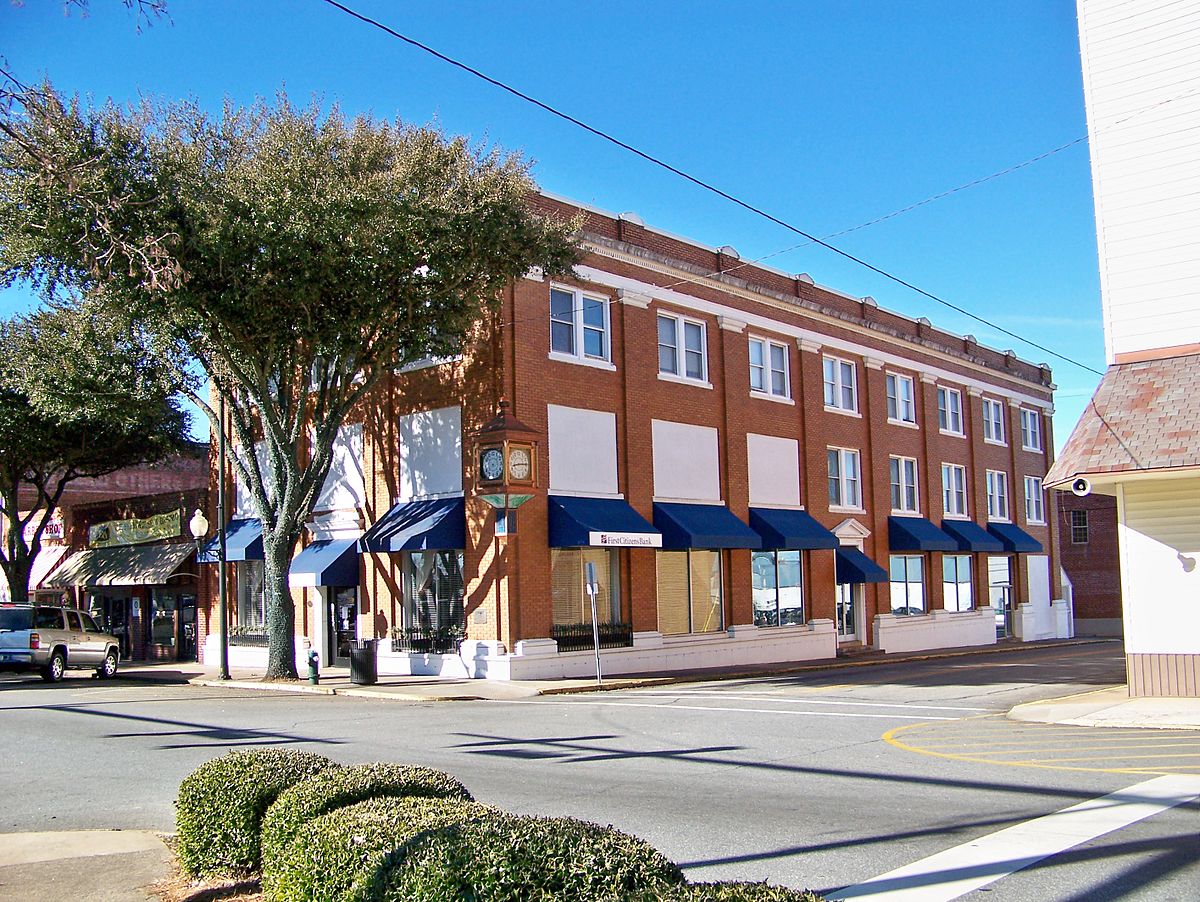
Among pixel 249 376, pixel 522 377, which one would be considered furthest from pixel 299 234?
pixel 522 377

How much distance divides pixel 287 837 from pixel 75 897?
5.35 ft

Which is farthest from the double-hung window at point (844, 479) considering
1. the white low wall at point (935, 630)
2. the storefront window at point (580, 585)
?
the storefront window at point (580, 585)

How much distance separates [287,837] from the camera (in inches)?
249

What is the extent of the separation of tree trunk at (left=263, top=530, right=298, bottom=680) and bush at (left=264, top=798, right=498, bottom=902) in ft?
62.1

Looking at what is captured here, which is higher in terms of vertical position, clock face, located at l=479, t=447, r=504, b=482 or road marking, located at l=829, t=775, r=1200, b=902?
clock face, located at l=479, t=447, r=504, b=482

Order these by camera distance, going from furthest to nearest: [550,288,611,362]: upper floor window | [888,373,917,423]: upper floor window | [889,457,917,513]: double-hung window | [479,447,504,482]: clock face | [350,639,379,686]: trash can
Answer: [888,373,917,423]: upper floor window < [889,457,917,513]: double-hung window < [550,288,611,362]: upper floor window < [350,639,379,686]: trash can < [479,447,504,482]: clock face

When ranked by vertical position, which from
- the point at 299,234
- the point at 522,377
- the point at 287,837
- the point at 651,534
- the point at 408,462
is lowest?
the point at 287,837

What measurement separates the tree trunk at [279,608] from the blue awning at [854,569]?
56.1 ft

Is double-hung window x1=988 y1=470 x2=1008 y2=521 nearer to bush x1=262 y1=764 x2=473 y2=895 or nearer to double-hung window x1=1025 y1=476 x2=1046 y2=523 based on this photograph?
double-hung window x1=1025 y1=476 x2=1046 y2=523

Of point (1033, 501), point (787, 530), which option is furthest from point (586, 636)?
point (1033, 501)

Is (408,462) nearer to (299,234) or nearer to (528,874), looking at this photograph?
(299,234)

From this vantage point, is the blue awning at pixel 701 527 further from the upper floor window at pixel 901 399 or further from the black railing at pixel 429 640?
the upper floor window at pixel 901 399

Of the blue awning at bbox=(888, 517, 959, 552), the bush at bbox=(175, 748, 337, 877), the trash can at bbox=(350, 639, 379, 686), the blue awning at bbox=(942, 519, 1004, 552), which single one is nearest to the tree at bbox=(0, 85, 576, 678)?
the trash can at bbox=(350, 639, 379, 686)

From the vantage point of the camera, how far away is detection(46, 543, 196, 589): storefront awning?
33688mm
